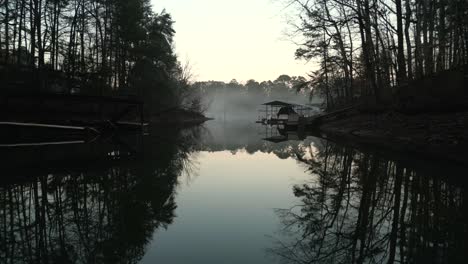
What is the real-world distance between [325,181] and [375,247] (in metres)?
5.12

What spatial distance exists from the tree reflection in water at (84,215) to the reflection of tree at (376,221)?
7.16ft

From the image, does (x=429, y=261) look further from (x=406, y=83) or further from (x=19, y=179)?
(x=406, y=83)

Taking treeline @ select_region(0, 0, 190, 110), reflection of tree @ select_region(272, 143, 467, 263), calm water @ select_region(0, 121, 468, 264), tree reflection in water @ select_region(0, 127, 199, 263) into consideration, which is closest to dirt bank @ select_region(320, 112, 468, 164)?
calm water @ select_region(0, 121, 468, 264)

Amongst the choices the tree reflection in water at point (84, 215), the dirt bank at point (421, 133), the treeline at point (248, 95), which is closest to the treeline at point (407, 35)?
the dirt bank at point (421, 133)

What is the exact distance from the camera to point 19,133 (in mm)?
17875

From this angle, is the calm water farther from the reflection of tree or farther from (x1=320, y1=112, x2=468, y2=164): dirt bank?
(x1=320, y1=112, x2=468, y2=164): dirt bank

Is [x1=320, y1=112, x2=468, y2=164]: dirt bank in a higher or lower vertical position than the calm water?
higher

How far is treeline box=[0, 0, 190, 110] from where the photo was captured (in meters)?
32.2

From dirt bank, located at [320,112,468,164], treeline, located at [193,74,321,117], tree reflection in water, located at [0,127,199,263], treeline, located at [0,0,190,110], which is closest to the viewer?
tree reflection in water, located at [0,127,199,263]

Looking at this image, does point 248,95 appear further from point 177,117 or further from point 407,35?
point 407,35

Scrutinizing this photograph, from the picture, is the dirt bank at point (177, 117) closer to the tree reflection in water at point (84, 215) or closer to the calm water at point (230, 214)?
the calm water at point (230, 214)

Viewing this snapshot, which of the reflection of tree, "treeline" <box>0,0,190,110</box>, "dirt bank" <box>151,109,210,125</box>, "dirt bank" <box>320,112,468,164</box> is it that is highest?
"treeline" <box>0,0,190,110</box>

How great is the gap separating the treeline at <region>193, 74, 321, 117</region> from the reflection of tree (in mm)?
156172

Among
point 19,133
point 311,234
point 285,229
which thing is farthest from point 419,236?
point 19,133
